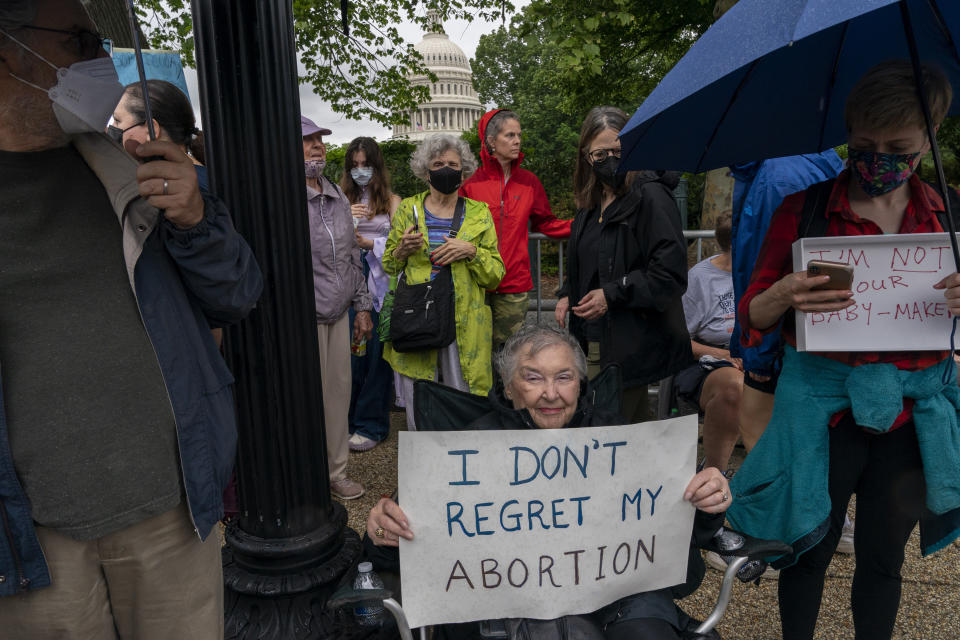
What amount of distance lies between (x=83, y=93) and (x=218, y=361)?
1.99ft

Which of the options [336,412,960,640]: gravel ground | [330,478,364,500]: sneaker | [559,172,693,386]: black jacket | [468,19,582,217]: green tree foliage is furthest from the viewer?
[468,19,582,217]: green tree foliage

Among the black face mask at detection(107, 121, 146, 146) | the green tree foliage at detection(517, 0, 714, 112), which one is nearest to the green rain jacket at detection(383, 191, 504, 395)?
the black face mask at detection(107, 121, 146, 146)

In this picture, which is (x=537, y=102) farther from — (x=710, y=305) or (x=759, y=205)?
(x=759, y=205)

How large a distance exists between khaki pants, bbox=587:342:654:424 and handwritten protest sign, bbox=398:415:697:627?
140 cm

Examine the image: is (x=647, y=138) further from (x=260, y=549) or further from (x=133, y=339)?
(x=260, y=549)

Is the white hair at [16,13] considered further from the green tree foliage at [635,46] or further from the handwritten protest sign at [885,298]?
the green tree foliage at [635,46]

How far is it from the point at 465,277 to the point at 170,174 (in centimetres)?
236

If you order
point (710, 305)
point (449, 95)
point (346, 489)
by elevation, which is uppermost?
point (449, 95)

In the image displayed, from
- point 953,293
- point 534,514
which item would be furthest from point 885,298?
point 534,514

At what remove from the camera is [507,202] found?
13.9 feet

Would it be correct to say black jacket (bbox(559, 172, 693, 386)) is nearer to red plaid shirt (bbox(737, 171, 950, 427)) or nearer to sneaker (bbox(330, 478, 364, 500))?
red plaid shirt (bbox(737, 171, 950, 427))

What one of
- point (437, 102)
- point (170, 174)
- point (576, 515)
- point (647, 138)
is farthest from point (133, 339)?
point (437, 102)

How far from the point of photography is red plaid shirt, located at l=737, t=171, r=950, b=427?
184 cm

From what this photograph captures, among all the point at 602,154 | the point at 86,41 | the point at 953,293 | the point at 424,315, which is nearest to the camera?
the point at 86,41
